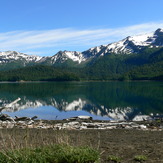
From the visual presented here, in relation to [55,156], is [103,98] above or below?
below

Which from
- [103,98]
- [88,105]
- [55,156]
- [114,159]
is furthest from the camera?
[103,98]

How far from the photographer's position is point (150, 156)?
10930 millimetres

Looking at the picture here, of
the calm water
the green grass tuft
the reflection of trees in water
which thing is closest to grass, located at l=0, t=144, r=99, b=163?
the green grass tuft

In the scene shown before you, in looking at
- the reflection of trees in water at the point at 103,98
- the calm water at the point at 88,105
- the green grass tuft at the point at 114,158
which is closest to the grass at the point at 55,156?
the green grass tuft at the point at 114,158

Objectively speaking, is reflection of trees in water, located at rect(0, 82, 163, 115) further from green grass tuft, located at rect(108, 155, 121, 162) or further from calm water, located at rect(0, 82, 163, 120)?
green grass tuft, located at rect(108, 155, 121, 162)

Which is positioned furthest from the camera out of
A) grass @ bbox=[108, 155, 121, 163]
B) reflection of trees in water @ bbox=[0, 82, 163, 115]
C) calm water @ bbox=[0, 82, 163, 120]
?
reflection of trees in water @ bbox=[0, 82, 163, 115]

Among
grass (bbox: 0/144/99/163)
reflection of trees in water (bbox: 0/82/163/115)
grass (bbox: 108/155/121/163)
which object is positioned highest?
grass (bbox: 0/144/99/163)

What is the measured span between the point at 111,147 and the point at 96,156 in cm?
395

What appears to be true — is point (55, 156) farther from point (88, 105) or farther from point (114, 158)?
point (88, 105)

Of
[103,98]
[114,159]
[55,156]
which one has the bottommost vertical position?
[103,98]

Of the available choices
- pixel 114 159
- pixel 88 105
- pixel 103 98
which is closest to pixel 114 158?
pixel 114 159

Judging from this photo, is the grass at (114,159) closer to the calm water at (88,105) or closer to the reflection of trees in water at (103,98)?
the calm water at (88,105)

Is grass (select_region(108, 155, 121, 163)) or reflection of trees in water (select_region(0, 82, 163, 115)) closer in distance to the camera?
grass (select_region(108, 155, 121, 163))

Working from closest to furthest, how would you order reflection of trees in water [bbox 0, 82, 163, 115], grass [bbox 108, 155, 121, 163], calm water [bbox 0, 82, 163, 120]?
grass [bbox 108, 155, 121, 163] < calm water [bbox 0, 82, 163, 120] < reflection of trees in water [bbox 0, 82, 163, 115]
